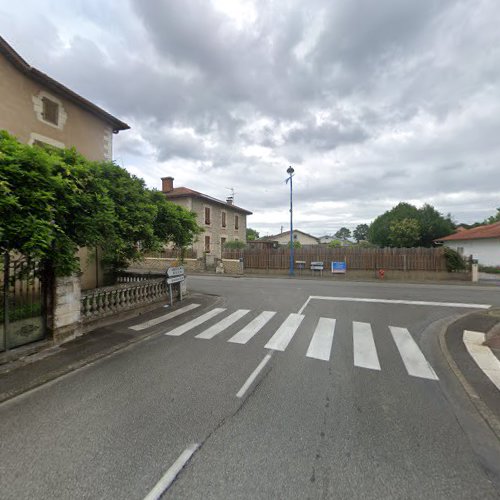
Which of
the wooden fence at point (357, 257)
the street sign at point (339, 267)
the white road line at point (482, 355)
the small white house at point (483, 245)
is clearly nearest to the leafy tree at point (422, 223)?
the small white house at point (483, 245)

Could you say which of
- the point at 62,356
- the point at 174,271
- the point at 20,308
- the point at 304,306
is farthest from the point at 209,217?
the point at 62,356

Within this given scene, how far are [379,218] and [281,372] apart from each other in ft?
142

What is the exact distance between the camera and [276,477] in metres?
2.52

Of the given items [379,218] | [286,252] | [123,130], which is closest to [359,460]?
[123,130]

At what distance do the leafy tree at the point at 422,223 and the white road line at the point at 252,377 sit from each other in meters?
34.2

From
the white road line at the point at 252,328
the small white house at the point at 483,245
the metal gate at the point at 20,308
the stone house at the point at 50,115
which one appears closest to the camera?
the metal gate at the point at 20,308

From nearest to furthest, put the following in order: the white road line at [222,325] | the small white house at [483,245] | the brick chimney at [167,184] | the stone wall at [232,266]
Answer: the white road line at [222,325] < the stone wall at [232,266] < the small white house at [483,245] < the brick chimney at [167,184]

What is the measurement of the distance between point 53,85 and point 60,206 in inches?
362

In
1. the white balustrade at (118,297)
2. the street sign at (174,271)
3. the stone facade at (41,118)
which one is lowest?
the white balustrade at (118,297)

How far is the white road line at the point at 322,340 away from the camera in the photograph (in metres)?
5.58

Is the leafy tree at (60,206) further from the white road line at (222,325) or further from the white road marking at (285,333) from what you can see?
the white road marking at (285,333)

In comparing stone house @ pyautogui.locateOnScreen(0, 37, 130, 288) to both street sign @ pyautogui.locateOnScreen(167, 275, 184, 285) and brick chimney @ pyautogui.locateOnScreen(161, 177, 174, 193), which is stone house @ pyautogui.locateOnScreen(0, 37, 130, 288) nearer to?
street sign @ pyautogui.locateOnScreen(167, 275, 184, 285)

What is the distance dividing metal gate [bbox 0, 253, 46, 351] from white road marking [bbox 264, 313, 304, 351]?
4956 millimetres

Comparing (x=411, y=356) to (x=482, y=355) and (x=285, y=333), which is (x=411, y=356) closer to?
(x=482, y=355)
